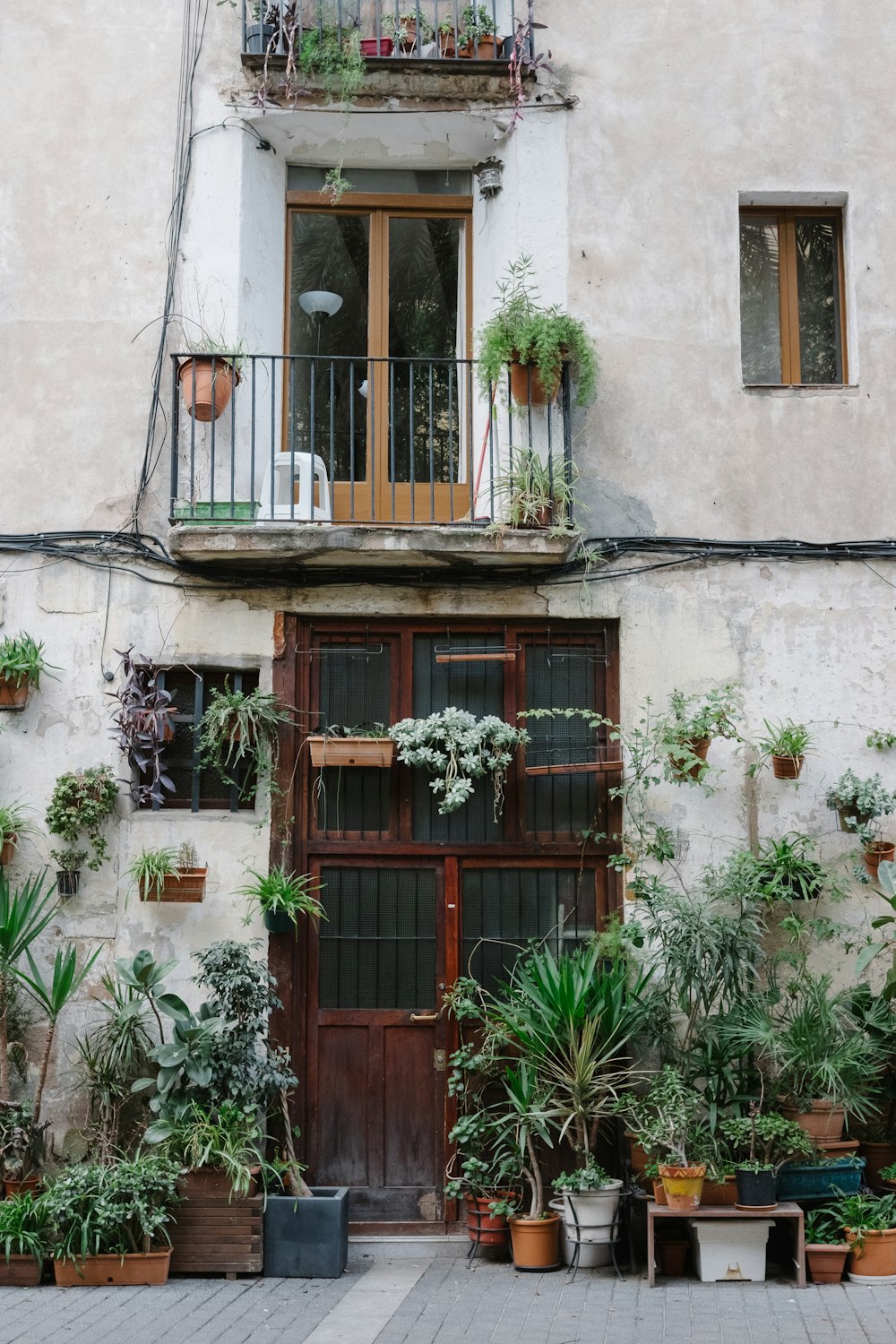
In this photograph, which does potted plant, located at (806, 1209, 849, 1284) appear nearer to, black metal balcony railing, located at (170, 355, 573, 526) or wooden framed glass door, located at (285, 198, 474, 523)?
black metal balcony railing, located at (170, 355, 573, 526)

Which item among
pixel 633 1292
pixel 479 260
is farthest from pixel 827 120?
pixel 633 1292

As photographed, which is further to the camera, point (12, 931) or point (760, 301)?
point (760, 301)

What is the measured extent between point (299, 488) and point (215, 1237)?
3923mm

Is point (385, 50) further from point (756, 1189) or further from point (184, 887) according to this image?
point (756, 1189)

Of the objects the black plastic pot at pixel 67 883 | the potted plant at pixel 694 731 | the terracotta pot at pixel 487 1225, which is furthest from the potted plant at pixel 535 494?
the terracotta pot at pixel 487 1225

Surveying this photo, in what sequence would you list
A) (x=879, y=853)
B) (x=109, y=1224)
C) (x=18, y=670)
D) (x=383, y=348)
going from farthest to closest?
(x=383, y=348), (x=18, y=670), (x=879, y=853), (x=109, y=1224)

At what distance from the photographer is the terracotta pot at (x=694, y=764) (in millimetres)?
7227

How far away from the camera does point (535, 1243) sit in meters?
6.61

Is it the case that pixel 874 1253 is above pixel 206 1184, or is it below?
below

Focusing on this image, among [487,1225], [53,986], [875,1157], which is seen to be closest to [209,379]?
[53,986]

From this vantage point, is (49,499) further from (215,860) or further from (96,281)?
(215,860)

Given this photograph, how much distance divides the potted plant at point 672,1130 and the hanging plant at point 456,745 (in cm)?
175

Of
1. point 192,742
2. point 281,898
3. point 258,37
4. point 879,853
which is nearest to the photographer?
point 281,898

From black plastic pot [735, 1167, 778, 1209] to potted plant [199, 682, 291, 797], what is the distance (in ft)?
10.4
